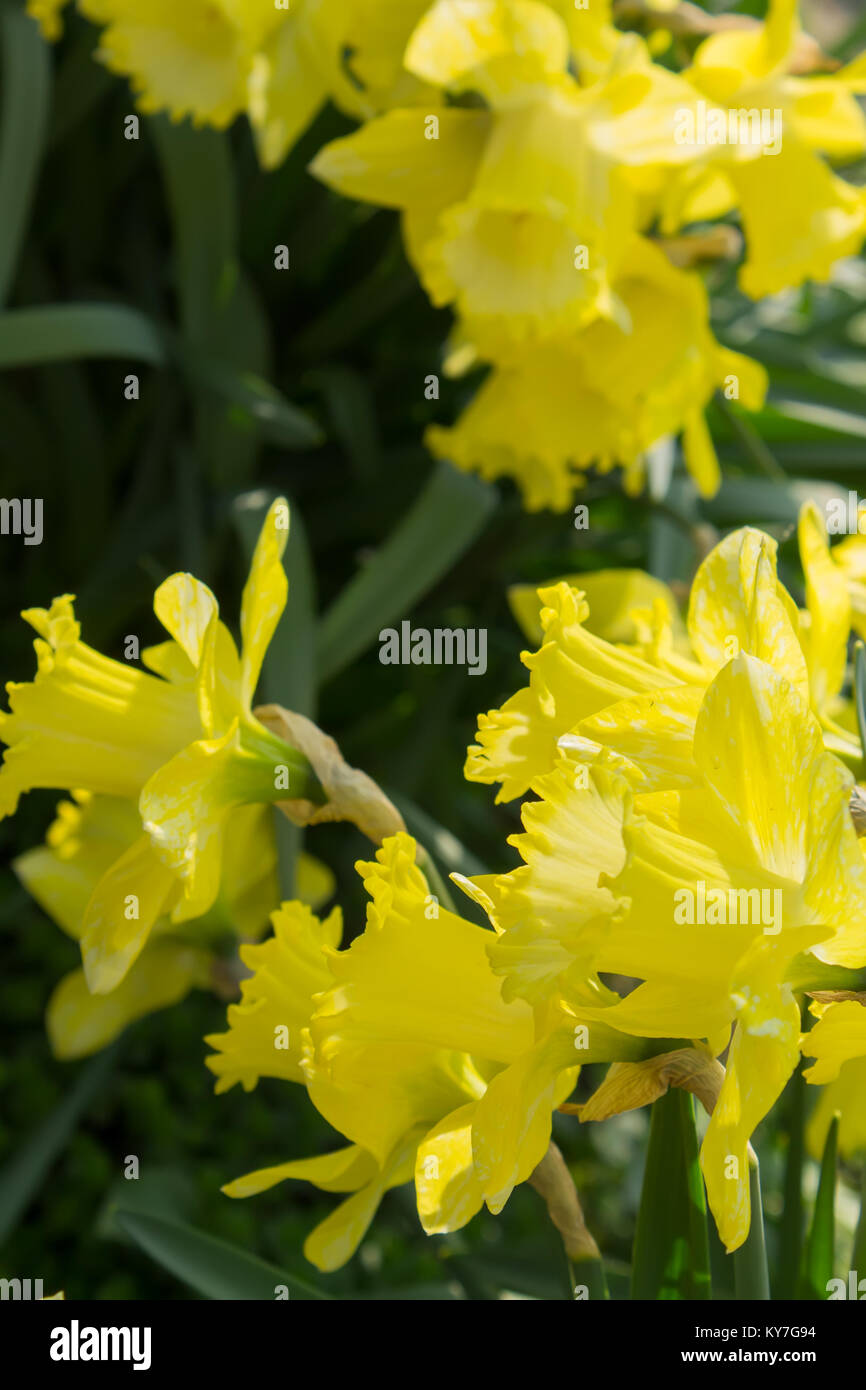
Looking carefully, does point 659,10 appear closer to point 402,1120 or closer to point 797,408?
point 797,408

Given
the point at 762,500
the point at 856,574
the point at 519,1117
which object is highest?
the point at 762,500

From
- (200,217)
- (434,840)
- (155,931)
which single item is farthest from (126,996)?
(200,217)

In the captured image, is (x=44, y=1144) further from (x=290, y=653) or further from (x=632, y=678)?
(x=632, y=678)

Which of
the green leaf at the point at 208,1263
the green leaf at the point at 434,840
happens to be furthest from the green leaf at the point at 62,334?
the green leaf at the point at 208,1263

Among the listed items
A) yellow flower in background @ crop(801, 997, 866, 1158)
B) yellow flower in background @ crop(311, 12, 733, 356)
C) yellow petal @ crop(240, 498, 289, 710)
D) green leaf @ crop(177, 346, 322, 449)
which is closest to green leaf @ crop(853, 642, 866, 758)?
yellow flower in background @ crop(801, 997, 866, 1158)

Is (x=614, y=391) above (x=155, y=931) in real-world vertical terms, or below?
above

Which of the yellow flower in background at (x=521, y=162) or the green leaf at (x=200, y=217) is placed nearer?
the yellow flower in background at (x=521, y=162)

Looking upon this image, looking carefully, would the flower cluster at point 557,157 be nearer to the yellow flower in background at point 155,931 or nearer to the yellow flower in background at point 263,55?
the yellow flower in background at point 263,55
